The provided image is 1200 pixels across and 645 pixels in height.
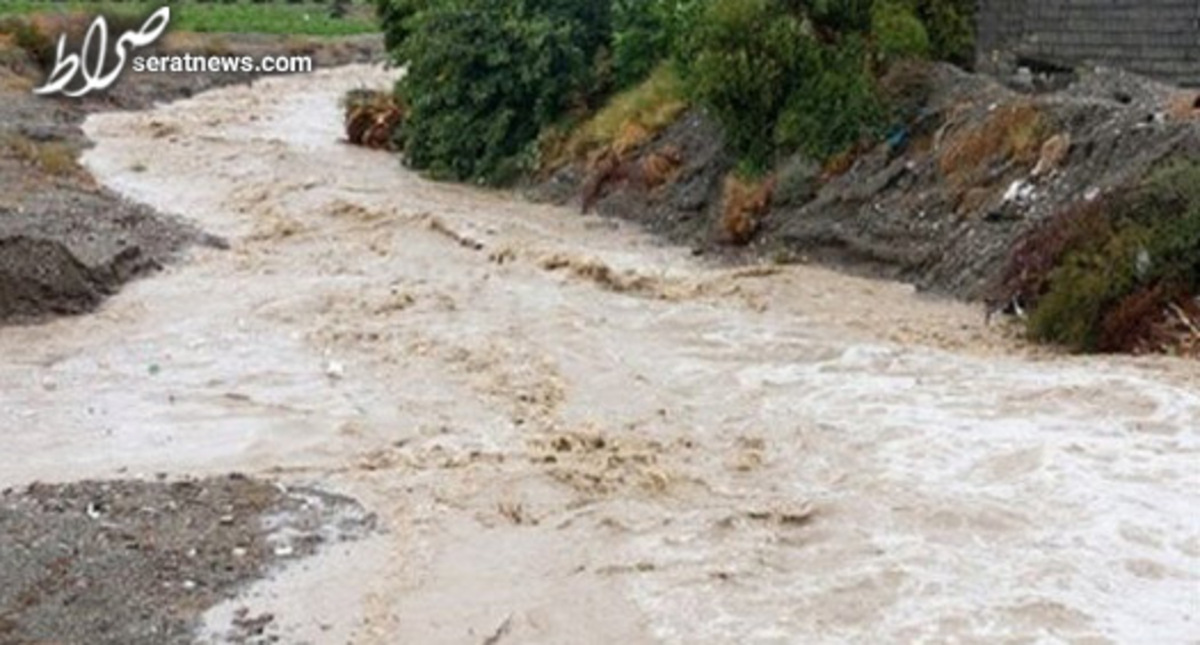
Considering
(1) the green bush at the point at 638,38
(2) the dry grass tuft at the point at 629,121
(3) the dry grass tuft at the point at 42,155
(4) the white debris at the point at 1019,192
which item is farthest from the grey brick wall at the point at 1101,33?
(3) the dry grass tuft at the point at 42,155

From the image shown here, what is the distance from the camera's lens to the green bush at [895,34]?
722 inches

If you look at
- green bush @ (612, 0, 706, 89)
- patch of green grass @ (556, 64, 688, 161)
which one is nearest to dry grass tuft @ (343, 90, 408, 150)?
patch of green grass @ (556, 64, 688, 161)

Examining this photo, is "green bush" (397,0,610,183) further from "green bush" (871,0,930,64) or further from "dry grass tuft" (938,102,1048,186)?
"dry grass tuft" (938,102,1048,186)

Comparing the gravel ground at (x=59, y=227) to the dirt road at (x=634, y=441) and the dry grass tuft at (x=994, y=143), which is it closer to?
the dirt road at (x=634, y=441)

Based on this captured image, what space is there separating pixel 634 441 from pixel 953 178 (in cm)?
699

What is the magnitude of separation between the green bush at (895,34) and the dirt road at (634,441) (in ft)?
11.0

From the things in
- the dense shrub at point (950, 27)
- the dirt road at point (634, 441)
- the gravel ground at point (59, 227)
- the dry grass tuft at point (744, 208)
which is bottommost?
the gravel ground at point (59, 227)

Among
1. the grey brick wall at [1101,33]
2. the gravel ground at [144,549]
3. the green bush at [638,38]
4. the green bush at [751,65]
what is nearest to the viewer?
the gravel ground at [144,549]

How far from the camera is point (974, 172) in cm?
1603

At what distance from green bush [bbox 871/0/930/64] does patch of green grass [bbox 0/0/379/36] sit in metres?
27.2

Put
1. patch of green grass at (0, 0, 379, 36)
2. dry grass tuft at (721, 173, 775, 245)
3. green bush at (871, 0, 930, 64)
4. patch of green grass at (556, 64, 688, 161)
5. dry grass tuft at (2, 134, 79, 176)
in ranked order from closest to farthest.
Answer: dry grass tuft at (721, 173, 775, 245) < green bush at (871, 0, 930, 64) < patch of green grass at (556, 64, 688, 161) < dry grass tuft at (2, 134, 79, 176) < patch of green grass at (0, 0, 379, 36)

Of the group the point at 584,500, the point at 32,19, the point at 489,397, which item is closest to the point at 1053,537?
the point at 584,500

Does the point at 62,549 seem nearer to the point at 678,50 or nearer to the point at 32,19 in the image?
the point at 678,50

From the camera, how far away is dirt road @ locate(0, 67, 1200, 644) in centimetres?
759
